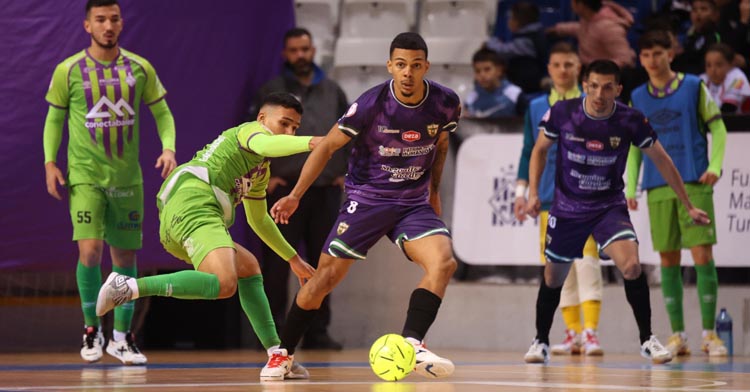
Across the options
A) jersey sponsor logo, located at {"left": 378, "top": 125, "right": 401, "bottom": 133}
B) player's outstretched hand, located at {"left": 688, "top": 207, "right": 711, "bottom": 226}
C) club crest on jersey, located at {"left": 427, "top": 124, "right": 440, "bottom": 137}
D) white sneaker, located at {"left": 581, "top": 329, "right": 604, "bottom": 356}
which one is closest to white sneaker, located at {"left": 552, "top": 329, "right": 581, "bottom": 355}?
white sneaker, located at {"left": 581, "top": 329, "right": 604, "bottom": 356}

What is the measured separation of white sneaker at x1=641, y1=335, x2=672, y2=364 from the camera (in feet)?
29.0

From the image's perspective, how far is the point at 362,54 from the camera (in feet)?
42.7

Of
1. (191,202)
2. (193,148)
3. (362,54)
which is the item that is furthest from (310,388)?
(362,54)

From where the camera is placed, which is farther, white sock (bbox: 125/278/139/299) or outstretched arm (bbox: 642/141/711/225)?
outstretched arm (bbox: 642/141/711/225)

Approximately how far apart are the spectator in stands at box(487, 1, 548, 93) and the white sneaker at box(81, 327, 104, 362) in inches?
211

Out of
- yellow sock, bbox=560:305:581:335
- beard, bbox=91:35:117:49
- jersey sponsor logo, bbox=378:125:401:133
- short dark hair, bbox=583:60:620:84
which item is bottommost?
yellow sock, bbox=560:305:581:335

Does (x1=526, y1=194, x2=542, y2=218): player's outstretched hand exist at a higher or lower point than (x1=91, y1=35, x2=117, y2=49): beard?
lower

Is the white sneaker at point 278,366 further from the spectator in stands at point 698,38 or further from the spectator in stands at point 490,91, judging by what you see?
the spectator in stands at point 698,38

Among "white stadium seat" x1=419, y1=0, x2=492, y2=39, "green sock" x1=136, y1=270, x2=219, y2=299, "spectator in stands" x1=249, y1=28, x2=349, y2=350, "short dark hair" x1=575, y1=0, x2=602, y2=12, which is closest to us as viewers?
"green sock" x1=136, y1=270, x2=219, y2=299

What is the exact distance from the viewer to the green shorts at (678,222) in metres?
10.2

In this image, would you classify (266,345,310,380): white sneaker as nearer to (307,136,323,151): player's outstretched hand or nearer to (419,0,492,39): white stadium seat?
(307,136,323,151): player's outstretched hand

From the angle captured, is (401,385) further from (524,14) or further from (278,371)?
(524,14)

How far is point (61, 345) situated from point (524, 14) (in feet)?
18.4

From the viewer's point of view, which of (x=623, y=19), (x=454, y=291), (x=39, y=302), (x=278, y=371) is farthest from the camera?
(x=623, y=19)
